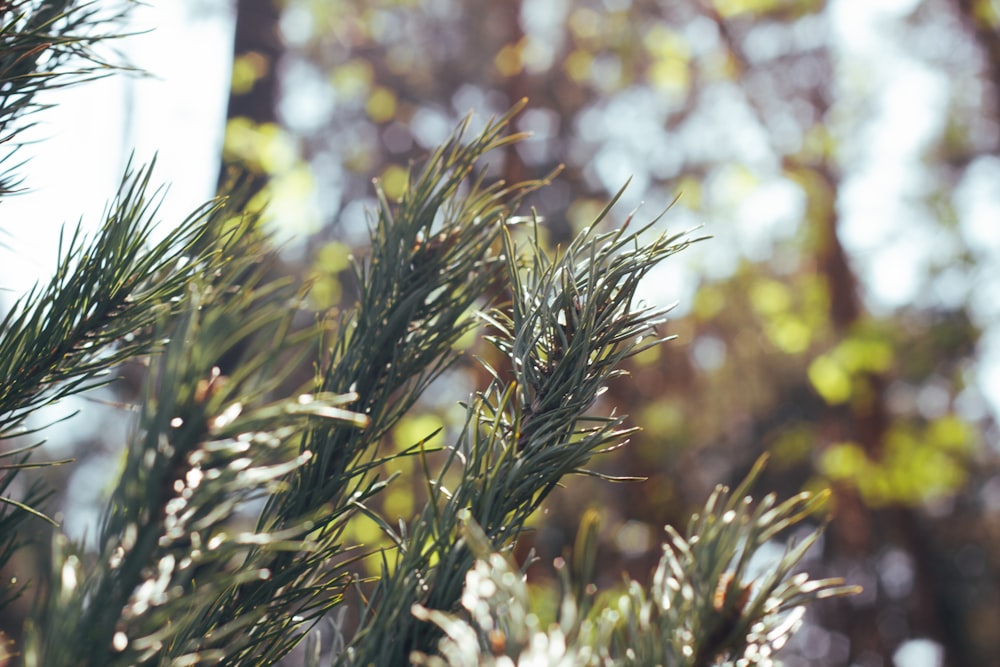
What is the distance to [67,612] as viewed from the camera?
1.37 ft

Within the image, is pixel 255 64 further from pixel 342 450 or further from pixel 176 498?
pixel 176 498

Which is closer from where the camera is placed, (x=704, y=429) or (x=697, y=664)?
(x=697, y=664)

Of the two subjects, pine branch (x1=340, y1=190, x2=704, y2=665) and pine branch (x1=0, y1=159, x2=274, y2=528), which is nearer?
pine branch (x1=340, y1=190, x2=704, y2=665)

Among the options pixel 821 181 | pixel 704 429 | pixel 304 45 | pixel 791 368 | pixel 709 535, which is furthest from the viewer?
pixel 791 368

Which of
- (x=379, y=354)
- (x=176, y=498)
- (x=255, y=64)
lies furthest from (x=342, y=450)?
(x=255, y=64)

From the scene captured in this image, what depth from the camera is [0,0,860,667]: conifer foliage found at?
1.44 ft

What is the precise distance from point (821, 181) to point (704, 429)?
9.17 feet

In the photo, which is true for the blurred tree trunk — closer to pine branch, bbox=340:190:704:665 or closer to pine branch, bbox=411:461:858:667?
pine branch, bbox=340:190:704:665

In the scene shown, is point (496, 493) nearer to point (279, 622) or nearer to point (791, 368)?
point (279, 622)

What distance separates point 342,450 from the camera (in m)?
0.68

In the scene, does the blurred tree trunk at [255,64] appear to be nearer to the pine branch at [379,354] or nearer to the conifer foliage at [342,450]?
the conifer foliage at [342,450]

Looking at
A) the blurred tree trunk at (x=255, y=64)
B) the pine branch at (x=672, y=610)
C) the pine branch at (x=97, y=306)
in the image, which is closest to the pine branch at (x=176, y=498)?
the pine branch at (x=672, y=610)

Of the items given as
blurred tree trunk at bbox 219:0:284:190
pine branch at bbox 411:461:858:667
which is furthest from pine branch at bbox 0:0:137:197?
blurred tree trunk at bbox 219:0:284:190

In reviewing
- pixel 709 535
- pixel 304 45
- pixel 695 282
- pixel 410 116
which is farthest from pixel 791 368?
pixel 709 535
